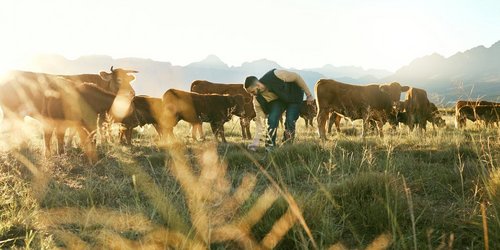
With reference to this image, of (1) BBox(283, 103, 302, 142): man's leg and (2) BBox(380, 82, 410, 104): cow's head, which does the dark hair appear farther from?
(2) BBox(380, 82, 410, 104): cow's head

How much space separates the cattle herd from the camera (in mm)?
8289

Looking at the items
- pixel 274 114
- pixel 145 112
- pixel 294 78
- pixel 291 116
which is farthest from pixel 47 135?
pixel 294 78

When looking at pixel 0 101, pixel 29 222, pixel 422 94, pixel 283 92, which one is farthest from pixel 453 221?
pixel 422 94

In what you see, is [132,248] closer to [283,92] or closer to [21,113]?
[283,92]

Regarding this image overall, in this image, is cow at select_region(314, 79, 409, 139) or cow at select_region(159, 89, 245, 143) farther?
cow at select_region(314, 79, 409, 139)

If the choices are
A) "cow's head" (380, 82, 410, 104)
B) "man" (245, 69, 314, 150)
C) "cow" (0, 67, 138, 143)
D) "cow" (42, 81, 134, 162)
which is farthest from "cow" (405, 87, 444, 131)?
"cow" (42, 81, 134, 162)

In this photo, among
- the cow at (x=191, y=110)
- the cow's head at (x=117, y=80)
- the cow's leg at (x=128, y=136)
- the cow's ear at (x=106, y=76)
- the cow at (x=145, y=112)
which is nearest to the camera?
the cow's leg at (x=128, y=136)

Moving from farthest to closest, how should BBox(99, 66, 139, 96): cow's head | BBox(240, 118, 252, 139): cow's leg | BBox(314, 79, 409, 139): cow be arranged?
BBox(240, 118, 252, 139): cow's leg
BBox(99, 66, 139, 96): cow's head
BBox(314, 79, 409, 139): cow

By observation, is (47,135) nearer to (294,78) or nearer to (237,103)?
(294,78)

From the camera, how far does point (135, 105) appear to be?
11.5m

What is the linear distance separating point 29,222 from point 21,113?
7.48m

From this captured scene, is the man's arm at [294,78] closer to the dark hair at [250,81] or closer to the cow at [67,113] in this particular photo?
the dark hair at [250,81]

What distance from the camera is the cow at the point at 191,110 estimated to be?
11602 millimetres

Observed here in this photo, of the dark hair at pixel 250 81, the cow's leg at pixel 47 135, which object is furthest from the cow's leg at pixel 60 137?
the dark hair at pixel 250 81
